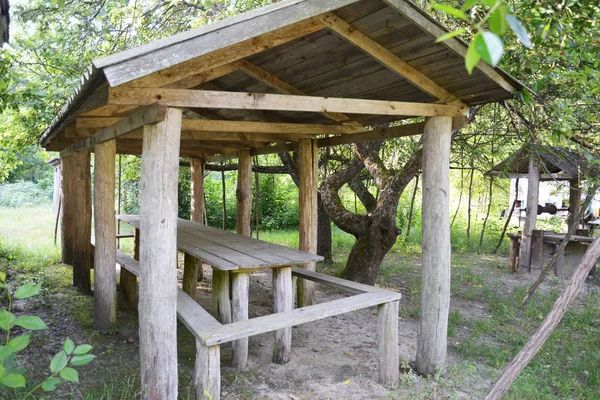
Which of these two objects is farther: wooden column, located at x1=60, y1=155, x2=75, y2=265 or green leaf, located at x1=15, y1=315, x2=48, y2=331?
wooden column, located at x1=60, y1=155, x2=75, y2=265

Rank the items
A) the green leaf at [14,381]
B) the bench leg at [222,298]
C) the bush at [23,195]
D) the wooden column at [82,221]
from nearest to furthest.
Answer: the green leaf at [14,381] → the bench leg at [222,298] → the wooden column at [82,221] → the bush at [23,195]

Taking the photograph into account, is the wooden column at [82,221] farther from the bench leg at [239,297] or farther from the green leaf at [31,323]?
the green leaf at [31,323]

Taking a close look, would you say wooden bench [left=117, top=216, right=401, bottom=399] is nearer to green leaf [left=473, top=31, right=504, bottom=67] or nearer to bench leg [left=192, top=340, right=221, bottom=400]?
bench leg [left=192, top=340, right=221, bottom=400]

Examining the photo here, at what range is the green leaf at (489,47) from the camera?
32.5 inches

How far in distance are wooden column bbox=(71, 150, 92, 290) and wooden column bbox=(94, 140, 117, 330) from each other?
2.08 metres

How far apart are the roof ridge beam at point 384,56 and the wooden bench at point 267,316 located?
195 centimetres

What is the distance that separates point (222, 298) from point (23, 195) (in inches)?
1127

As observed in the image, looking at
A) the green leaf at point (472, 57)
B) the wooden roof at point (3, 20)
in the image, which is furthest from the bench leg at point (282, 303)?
the green leaf at point (472, 57)

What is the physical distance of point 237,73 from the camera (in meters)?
4.84

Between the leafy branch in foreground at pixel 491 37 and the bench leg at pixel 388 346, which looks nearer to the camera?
the leafy branch in foreground at pixel 491 37

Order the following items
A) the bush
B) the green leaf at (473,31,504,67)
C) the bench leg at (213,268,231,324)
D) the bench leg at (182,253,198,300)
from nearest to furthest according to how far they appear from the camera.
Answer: the green leaf at (473,31,504,67) < the bench leg at (213,268,231,324) < the bench leg at (182,253,198,300) < the bush

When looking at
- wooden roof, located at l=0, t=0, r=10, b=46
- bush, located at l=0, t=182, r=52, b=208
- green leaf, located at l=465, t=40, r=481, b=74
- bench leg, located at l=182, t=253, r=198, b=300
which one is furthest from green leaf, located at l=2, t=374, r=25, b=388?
bush, located at l=0, t=182, r=52, b=208

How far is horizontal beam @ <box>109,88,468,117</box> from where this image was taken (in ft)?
10.5

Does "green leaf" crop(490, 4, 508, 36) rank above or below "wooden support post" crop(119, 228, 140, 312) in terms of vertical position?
above
